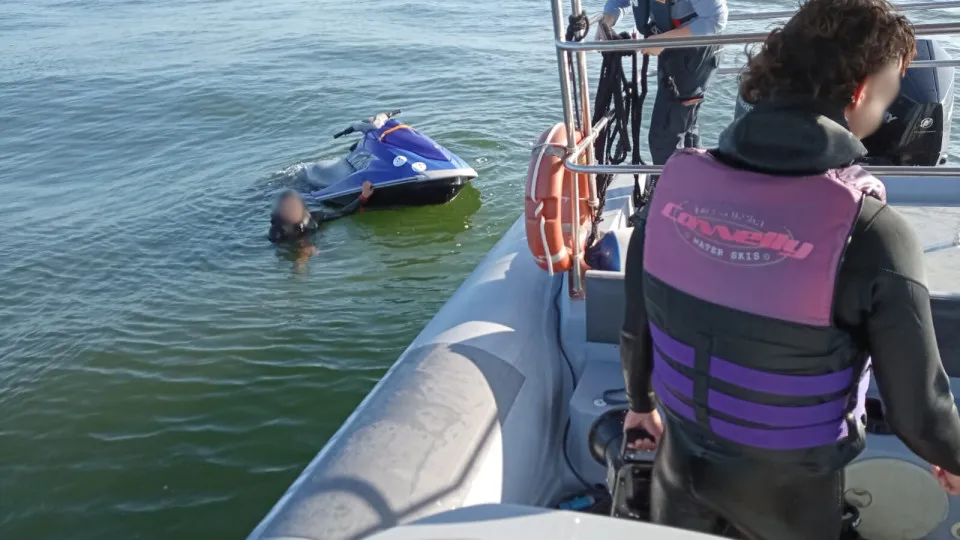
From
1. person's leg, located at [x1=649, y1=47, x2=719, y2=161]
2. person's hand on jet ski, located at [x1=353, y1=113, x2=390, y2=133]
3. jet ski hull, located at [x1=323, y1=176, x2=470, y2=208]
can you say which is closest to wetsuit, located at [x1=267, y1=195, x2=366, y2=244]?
jet ski hull, located at [x1=323, y1=176, x2=470, y2=208]

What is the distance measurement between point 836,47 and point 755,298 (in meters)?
0.42

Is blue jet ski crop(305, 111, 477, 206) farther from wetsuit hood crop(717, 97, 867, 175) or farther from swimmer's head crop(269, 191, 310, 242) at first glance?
wetsuit hood crop(717, 97, 867, 175)

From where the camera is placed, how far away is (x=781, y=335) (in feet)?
4.56

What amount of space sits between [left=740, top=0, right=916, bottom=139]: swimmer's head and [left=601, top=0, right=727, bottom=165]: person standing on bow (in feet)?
6.98

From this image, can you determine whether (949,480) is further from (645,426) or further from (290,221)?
(290,221)

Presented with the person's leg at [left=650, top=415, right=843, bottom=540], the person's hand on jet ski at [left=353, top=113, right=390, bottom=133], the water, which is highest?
the person's leg at [left=650, top=415, right=843, bottom=540]

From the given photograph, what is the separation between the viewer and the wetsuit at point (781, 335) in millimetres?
1304

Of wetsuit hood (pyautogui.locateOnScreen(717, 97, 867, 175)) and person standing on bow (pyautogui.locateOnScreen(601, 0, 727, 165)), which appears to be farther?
person standing on bow (pyautogui.locateOnScreen(601, 0, 727, 165))

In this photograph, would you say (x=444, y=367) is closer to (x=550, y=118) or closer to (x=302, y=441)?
(x=302, y=441)

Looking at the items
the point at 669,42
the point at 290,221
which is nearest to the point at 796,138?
the point at 669,42

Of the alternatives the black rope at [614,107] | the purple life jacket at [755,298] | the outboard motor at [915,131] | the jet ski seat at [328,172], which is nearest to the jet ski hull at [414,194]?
the jet ski seat at [328,172]

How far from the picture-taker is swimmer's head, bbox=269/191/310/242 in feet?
19.7

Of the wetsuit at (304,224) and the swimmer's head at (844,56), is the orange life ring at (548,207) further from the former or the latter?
the wetsuit at (304,224)

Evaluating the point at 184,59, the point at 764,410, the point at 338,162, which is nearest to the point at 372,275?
the point at 338,162
